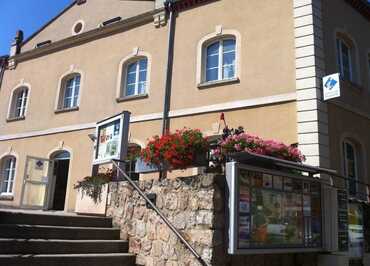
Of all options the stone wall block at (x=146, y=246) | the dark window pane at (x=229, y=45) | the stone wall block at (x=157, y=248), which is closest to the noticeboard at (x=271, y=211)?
the stone wall block at (x=157, y=248)

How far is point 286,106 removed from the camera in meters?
10.5

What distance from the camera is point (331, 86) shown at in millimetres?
10102

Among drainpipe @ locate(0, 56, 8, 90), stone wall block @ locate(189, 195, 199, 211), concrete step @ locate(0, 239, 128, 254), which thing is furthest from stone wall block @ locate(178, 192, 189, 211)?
drainpipe @ locate(0, 56, 8, 90)

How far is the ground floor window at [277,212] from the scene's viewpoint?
20.5ft

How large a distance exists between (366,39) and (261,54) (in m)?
4.07

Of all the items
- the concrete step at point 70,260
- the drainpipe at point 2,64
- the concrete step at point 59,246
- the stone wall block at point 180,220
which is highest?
the drainpipe at point 2,64

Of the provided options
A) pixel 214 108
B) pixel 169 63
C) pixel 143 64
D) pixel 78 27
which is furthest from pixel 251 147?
pixel 78 27

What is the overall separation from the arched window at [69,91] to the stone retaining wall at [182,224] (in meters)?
8.10

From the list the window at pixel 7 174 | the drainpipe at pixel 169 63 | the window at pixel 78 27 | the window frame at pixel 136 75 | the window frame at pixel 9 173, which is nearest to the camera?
the drainpipe at pixel 169 63

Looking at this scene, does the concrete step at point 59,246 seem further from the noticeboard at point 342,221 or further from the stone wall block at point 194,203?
the noticeboard at point 342,221

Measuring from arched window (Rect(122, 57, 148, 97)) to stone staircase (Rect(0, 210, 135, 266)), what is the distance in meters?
6.29

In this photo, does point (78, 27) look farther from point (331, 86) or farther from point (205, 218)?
point (205, 218)

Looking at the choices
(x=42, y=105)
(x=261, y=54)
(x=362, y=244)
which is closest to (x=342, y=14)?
(x=261, y=54)

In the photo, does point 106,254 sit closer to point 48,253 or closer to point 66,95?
point 48,253
